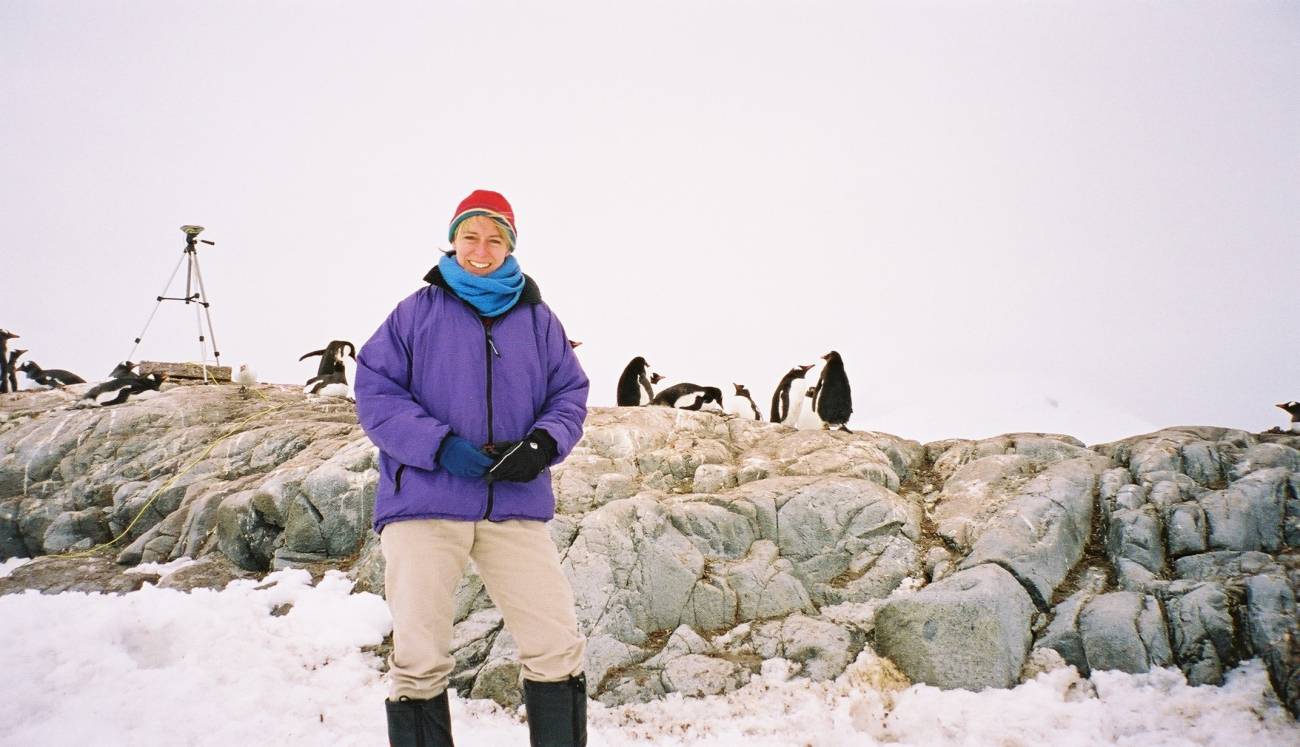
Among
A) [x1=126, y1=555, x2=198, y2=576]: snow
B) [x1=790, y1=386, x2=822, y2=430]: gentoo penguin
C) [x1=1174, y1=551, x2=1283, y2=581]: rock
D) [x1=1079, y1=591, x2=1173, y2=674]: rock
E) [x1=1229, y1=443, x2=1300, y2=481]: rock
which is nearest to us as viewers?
[x1=1079, y1=591, x2=1173, y2=674]: rock

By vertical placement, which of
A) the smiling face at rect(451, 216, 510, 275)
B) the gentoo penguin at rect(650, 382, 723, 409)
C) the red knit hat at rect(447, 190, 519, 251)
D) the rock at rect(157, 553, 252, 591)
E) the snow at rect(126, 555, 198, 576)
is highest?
the red knit hat at rect(447, 190, 519, 251)

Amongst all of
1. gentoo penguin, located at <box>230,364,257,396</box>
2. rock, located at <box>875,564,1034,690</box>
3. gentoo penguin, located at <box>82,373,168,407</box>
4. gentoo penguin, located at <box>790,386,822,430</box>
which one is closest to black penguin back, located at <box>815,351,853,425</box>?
gentoo penguin, located at <box>790,386,822,430</box>

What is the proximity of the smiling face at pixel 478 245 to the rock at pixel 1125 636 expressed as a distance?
18.0 feet

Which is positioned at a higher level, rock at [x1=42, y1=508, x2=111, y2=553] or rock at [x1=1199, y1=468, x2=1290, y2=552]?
rock at [x1=1199, y1=468, x2=1290, y2=552]

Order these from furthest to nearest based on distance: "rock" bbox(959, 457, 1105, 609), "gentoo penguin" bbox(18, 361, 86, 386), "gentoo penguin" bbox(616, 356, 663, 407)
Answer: "gentoo penguin" bbox(18, 361, 86, 386) < "gentoo penguin" bbox(616, 356, 663, 407) < "rock" bbox(959, 457, 1105, 609)

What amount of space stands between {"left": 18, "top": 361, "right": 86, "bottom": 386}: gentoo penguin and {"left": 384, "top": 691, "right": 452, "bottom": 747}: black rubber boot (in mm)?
26600

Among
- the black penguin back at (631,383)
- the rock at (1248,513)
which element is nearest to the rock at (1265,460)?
the rock at (1248,513)

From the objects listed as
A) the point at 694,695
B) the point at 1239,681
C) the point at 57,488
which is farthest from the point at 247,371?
the point at 1239,681

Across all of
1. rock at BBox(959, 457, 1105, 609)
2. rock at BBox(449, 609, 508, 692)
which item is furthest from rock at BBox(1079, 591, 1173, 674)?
rock at BBox(449, 609, 508, 692)

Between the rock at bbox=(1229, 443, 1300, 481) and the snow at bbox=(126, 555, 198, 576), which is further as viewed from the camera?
the snow at bbox=(126, 555, 198, 576)

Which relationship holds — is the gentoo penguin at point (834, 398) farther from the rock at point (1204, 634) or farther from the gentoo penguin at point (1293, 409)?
the gentoo penguin at point (1293, 409)

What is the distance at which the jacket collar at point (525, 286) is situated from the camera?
3.45m

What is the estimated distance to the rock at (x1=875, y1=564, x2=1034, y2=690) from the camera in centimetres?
534

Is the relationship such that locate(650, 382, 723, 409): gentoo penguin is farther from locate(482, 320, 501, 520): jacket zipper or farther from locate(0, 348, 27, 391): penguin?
locate(0, 348, 27, 391): penguin
